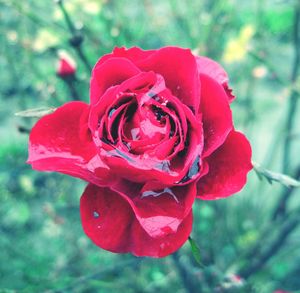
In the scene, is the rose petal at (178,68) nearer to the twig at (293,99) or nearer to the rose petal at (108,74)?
the rose petal at (108,74)


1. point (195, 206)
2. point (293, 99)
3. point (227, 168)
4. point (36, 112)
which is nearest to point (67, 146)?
point (36, 112)

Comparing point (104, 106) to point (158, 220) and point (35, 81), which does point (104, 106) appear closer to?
point (158, 220)

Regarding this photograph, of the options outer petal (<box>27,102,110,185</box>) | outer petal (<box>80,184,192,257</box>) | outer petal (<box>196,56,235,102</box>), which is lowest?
outer petal (<box>80,184,192,257</box>)

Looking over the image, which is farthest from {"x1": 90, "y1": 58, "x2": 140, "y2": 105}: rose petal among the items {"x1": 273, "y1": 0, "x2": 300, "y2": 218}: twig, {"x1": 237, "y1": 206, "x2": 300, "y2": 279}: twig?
{"x1": 237, "y1": 206, "x2": 300, "y2": 279}: twig

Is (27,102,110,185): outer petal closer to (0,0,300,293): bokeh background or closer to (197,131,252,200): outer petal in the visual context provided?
(197,131,252,200): outer petal

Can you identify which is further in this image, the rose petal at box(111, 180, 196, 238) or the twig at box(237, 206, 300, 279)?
the twig at box(237, 206, 300, 279)

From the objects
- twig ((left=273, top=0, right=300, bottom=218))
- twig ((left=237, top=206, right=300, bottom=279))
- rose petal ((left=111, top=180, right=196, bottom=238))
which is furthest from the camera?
twig ((left=237, top=206, right=300, bottom=279))

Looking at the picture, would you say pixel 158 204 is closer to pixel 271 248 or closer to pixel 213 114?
pixel 213 114
